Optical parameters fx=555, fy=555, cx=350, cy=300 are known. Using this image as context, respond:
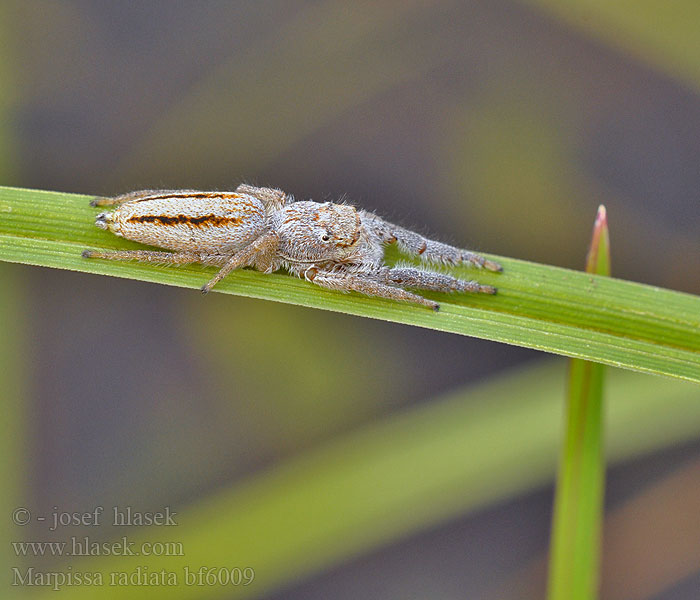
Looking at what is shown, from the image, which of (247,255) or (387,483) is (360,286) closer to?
(247,255)

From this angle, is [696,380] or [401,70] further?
[401,70]

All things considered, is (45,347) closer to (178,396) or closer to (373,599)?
(178,396)

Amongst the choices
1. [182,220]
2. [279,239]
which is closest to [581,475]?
[279,239]

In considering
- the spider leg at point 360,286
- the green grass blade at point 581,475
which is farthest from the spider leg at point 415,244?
the green grass blade at point 581,475

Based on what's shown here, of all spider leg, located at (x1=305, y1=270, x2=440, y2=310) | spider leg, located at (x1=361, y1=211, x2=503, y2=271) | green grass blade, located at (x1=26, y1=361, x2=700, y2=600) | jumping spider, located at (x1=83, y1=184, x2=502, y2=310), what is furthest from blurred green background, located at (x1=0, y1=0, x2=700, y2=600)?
spider leg, located at (x1=305, y1=270, x2=440, y2=310)

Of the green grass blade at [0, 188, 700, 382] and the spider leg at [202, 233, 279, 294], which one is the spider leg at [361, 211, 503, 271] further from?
the spider leg at [202, 233, 279, 294]

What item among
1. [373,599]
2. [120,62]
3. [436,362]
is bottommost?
[373,599]

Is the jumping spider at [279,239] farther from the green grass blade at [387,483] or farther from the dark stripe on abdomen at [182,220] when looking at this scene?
the green grass blade at [387,483]

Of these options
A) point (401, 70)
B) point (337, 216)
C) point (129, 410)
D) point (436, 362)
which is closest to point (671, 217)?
point (436, 362)
